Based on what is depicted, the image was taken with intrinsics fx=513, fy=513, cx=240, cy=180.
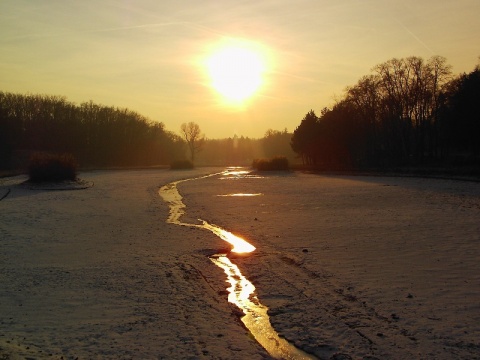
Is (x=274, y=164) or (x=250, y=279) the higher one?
(x=274, y=164)

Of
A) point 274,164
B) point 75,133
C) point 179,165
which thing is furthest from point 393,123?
point 75,133

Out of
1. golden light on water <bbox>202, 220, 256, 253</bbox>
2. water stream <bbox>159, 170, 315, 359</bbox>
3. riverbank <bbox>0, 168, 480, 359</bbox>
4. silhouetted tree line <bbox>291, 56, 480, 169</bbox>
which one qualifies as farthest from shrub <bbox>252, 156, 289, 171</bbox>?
water stream <bbox>159, 170, 315, 359</bbox>

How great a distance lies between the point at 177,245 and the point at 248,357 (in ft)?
29.5

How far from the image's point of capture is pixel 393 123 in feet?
237

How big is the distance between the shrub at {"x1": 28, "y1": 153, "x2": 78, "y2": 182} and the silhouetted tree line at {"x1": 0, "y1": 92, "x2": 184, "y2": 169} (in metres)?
34.4

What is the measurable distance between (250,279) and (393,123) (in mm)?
64947

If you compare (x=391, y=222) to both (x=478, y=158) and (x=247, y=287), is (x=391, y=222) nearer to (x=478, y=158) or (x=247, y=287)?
(x=247, y=287)

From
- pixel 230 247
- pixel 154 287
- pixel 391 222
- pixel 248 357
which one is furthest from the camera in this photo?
pixel 391 222

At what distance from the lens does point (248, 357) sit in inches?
275

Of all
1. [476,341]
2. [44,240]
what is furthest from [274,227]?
[476,341]

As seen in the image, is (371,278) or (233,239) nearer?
(371,278)

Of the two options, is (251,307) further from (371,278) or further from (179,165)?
(179,165)

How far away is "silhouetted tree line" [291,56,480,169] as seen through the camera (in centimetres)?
6669

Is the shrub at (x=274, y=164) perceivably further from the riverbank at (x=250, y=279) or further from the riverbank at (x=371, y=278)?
the riverbank at (x=250, y=279)
